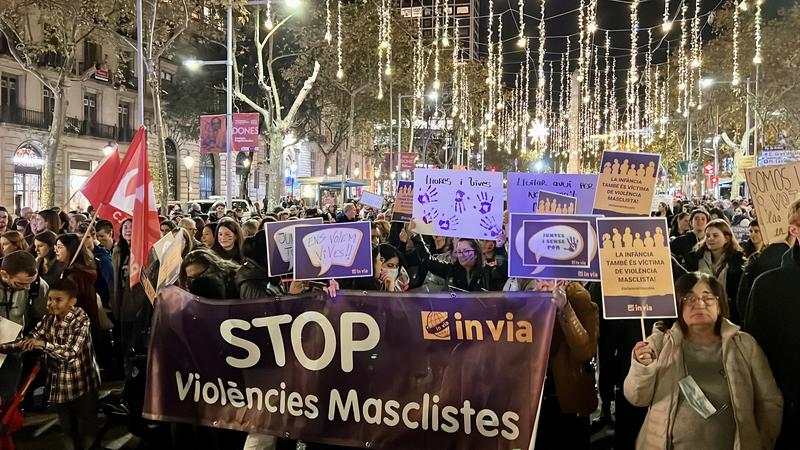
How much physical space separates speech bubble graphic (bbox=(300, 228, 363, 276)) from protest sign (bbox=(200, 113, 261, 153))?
15.9 metres

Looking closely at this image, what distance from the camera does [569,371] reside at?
4.59 meters

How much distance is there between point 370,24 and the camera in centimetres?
2941

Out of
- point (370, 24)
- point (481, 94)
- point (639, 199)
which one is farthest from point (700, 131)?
point (639, 199)

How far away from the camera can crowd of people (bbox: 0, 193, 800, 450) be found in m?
3.57

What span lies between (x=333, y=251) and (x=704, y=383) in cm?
268

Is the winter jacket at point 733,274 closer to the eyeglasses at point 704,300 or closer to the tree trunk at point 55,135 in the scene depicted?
the eyeglasses at point 704,300

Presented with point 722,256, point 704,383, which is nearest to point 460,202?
point 722,256

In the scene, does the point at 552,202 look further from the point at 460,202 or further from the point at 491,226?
the point at 460,202

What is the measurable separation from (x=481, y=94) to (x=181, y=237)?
4724 centimetres

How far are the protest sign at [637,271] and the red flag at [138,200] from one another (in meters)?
3.98

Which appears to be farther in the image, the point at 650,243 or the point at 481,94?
the point at 481,94

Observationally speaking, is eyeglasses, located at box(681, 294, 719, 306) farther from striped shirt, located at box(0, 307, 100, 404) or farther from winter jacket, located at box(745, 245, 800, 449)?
striped shirt, located at box(0, 307, 100, 404)

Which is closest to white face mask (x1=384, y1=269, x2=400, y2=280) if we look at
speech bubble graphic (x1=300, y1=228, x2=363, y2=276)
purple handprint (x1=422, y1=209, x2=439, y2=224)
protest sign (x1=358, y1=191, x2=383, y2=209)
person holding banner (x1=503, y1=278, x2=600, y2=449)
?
purple handprint (x1=422, y1=209, x2=439, y2=224)

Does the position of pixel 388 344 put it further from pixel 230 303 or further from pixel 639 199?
pixel 639 199
